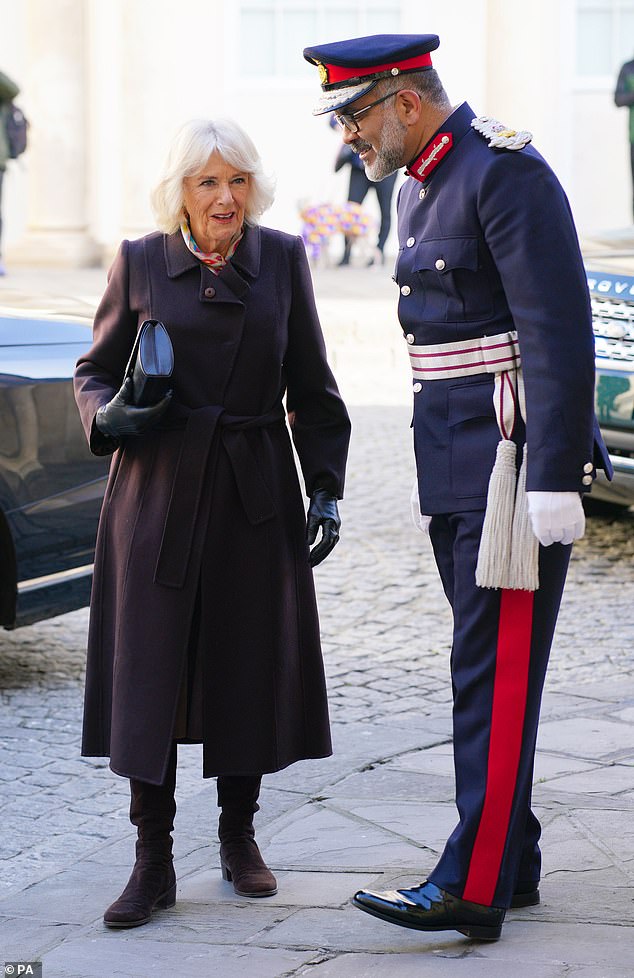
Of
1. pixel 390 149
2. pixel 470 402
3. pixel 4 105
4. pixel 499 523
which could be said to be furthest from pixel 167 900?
pixel 4 105

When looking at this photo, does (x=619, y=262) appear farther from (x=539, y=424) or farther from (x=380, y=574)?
(x=539, y=424)

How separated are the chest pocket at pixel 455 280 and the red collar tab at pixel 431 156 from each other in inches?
5.7

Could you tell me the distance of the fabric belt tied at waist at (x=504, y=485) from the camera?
3111mm

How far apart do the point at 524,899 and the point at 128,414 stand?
128 cm

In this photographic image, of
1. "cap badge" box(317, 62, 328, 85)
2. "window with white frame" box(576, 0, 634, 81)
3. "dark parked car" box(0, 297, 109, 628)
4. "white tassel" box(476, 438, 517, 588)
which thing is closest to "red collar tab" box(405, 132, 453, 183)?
"cap badge" box(317, 62, 328, 85)

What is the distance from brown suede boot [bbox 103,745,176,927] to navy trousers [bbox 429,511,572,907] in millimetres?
618

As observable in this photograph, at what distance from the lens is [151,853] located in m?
3.50

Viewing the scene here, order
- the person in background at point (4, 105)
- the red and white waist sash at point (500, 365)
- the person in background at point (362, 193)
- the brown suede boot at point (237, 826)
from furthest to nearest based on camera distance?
the person in background at point (362, 193)
the person in background at point (4, 105)
the brown suede boot at point (237, 826)
the red and white waist sash at point (500, 365)

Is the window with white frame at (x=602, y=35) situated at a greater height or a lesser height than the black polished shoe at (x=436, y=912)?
greater

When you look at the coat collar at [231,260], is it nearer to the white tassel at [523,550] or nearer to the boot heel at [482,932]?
the white tassel at [523,550]

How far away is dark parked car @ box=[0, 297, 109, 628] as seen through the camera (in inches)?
199

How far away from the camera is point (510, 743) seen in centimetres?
319

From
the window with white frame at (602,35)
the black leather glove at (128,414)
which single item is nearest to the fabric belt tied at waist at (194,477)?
the black leather glove at (128,414)

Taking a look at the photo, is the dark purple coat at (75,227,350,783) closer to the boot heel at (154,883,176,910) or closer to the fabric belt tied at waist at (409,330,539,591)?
the boot heel at (154,883,176,910)
